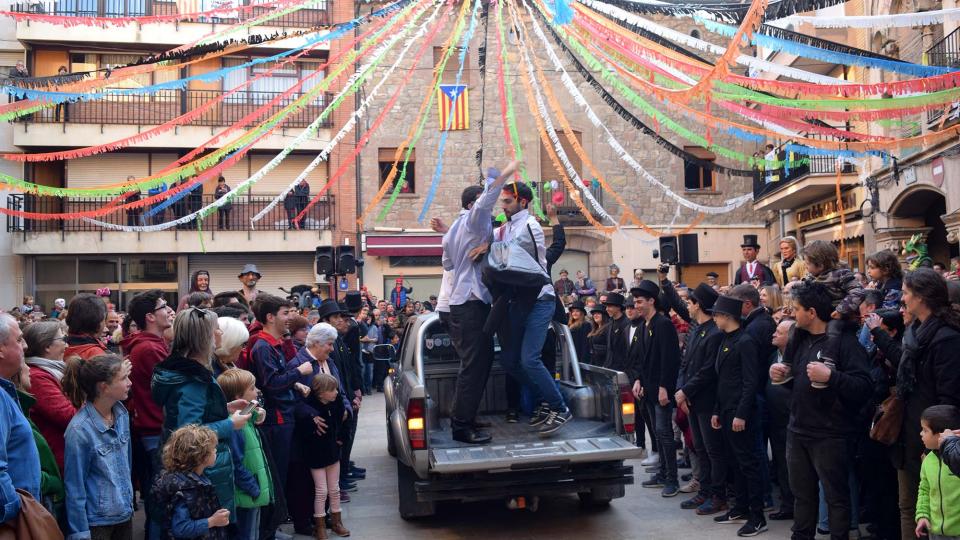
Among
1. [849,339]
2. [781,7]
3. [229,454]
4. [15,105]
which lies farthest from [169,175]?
[849,339]

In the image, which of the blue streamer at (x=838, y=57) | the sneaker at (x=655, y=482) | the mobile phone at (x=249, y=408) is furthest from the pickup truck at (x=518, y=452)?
the blue streamer at (x=838, y=57)

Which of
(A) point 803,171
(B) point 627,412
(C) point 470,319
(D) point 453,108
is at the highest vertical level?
(D) point 453,108

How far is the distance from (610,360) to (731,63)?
3565 millimetres

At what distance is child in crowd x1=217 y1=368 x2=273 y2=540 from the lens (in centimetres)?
511

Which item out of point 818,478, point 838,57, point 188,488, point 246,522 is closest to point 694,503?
point 818,478

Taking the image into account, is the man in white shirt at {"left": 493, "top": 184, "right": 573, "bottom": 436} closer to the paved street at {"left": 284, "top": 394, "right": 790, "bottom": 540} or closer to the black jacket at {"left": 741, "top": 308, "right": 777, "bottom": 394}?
the paved street at {"left": 284, "top": 394, "right": 790, "bottom": 540}

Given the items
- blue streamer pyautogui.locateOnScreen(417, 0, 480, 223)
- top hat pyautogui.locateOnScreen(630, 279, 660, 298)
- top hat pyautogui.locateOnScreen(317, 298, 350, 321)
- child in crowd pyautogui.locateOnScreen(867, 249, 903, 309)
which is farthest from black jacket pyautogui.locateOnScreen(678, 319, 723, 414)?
blue streamer pyautogui.locateOnScreen(417, 0, 480, 223)

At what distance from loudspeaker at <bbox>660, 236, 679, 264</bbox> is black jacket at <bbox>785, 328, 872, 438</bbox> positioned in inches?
259

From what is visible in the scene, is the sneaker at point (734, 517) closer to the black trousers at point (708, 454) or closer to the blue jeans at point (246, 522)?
the black trousers at point (708, 454)

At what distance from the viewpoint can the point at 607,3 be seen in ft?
29.9

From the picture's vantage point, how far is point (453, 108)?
1709 cm

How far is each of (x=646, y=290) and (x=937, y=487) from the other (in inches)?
147

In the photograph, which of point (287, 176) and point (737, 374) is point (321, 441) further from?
point (287, 176)

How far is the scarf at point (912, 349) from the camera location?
4922 millimetres
